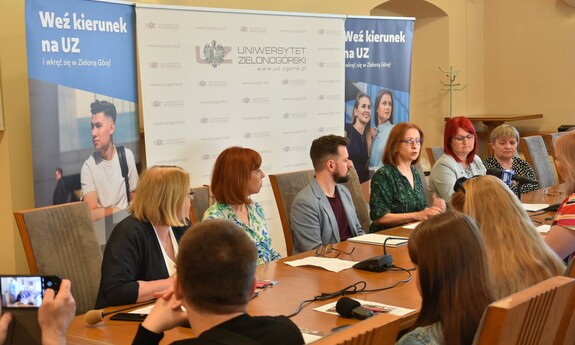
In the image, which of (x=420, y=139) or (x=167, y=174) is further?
(x=420, y=139)

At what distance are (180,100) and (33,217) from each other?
2.33 metres

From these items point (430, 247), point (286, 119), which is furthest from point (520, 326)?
Answer: point (286, 119)

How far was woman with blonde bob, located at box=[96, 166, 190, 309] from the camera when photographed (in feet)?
10.7

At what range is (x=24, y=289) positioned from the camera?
226 centimetres

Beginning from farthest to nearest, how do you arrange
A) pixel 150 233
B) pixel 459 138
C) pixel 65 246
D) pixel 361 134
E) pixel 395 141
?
pixel 361 134, pixel 459 138, pixel 395 141, pixel 65 246, pixel 150 233

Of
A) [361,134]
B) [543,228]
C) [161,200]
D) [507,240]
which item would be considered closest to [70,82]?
[161,200]

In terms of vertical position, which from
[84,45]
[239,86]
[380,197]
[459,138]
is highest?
[84,45]

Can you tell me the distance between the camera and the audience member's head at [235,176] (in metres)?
4.06

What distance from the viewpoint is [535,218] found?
15.4 feet

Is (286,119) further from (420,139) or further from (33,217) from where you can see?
(33,217)

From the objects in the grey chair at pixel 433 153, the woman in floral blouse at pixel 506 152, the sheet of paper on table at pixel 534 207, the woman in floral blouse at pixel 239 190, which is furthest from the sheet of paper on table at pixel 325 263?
the grey chair at pixel 433 153

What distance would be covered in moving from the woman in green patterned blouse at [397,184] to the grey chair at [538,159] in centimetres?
210

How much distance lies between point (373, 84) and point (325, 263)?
3778 millimetres

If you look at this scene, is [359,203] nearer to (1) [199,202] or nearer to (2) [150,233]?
(1) [199,202]
